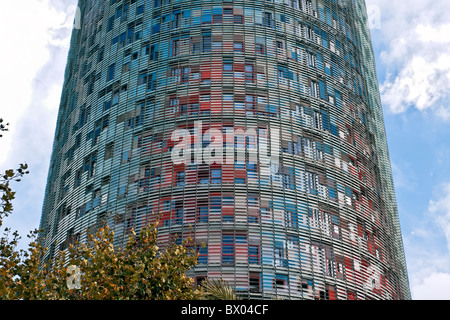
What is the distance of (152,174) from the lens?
5647 centimetres

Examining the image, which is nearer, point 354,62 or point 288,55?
point 288,55

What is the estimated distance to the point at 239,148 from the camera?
56.2 meters

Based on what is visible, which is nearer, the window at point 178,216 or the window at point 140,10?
the window at point 178,216

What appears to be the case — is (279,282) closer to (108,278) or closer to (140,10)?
(108,278)

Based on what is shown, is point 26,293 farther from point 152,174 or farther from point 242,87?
point 242,87

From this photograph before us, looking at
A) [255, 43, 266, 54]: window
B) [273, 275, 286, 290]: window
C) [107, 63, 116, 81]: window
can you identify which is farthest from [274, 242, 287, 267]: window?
[107, 63, 116, 81]: window

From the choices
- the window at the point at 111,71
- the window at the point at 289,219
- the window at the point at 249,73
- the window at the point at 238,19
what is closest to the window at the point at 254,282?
the window at the point at 289,219

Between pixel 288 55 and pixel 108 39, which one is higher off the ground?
pixel 108 39

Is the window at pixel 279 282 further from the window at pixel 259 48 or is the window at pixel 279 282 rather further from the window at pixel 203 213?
the window at pixel 259 48

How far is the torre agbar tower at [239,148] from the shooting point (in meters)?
52.8

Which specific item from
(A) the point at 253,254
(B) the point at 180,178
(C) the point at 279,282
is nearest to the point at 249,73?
(B) the point at 180,178

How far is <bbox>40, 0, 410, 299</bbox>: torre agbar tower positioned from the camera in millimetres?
52750
